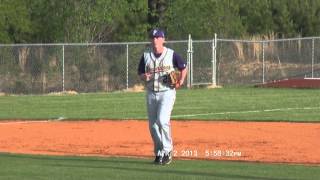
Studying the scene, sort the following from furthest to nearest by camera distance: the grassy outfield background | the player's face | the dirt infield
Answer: the grassy outfield background < the dirt infield < the player's face

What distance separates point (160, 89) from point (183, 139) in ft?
14.5

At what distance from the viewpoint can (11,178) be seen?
11570 millimetres

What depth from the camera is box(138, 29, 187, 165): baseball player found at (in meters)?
13.4

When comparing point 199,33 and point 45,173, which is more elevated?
point 199,33

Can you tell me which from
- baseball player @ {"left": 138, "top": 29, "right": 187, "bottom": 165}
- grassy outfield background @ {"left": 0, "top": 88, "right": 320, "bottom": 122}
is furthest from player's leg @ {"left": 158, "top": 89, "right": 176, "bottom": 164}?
grassy outfield background @ {"left": 0, "top": 88, "right": 320, "bottom": 122}

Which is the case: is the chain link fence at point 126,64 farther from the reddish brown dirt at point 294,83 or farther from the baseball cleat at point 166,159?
the baseball cleat at point 166,159

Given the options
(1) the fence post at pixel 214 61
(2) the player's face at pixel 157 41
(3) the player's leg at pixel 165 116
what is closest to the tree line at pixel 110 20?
(1) the fence post at pixel 214 61

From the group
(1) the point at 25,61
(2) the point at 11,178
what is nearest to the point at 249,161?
(2) the point at 11,178

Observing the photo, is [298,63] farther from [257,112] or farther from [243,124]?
[243,124]

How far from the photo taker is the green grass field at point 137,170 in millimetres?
11789

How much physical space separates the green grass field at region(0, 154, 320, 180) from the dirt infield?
1.16 metres

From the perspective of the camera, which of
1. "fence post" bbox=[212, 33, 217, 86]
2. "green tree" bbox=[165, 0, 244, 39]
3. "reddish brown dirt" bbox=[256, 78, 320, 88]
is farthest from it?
"green tree" bbox=[165, 0, 244, 39]

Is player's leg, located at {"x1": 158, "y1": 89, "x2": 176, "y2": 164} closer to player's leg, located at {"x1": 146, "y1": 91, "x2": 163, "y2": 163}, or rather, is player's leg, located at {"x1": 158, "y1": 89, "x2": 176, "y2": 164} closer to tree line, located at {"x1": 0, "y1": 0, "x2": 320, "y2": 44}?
player's leg, located at {"x1": 146, "y1": 91, "x2": 163, "y2": 163}

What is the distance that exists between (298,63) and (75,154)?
2892cm
